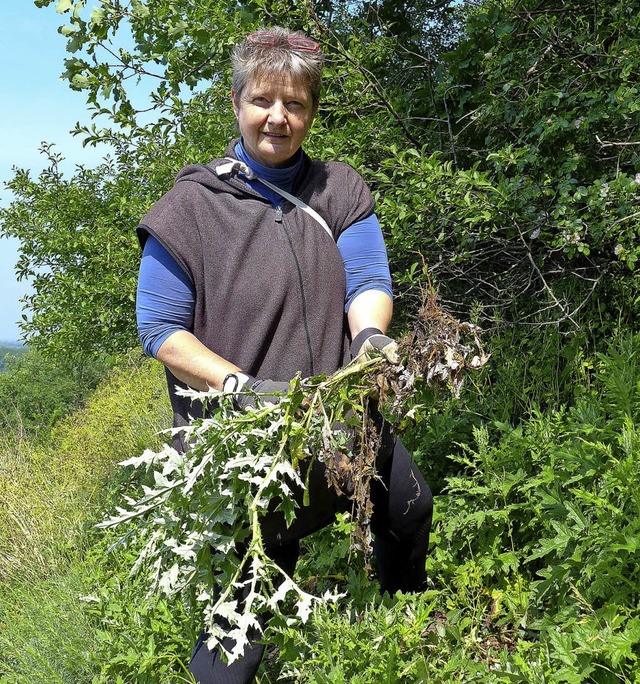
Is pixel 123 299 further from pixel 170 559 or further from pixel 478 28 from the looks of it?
pixel 170 559

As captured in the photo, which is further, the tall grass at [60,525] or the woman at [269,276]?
the tall grass at [60,525]

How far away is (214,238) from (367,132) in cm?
236

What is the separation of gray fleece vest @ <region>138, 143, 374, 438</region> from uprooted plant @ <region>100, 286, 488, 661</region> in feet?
0.92

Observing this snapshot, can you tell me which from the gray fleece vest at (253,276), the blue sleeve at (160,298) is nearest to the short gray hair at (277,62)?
the gray fleece vest at (253,276)

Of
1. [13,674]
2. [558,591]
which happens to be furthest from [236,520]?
[13,674]

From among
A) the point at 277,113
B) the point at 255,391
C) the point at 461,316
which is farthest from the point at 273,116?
the point at 461,316

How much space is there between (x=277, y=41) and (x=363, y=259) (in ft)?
2.41

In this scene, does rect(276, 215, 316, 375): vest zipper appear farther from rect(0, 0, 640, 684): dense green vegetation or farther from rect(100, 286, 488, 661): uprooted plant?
rect(0, 0, 640, 684): dense green vegetation

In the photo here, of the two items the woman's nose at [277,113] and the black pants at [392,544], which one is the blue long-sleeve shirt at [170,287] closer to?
the woman's nose at [277,113]

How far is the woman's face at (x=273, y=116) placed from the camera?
95.3 inches

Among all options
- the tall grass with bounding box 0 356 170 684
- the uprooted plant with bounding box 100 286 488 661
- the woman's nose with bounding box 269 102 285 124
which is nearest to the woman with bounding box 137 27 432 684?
the woman's nose with bounding box 269 102 285 124

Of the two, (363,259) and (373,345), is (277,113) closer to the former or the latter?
(363,259)

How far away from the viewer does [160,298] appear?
2299 millimetres

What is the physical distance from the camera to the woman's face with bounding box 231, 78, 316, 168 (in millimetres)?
2420
